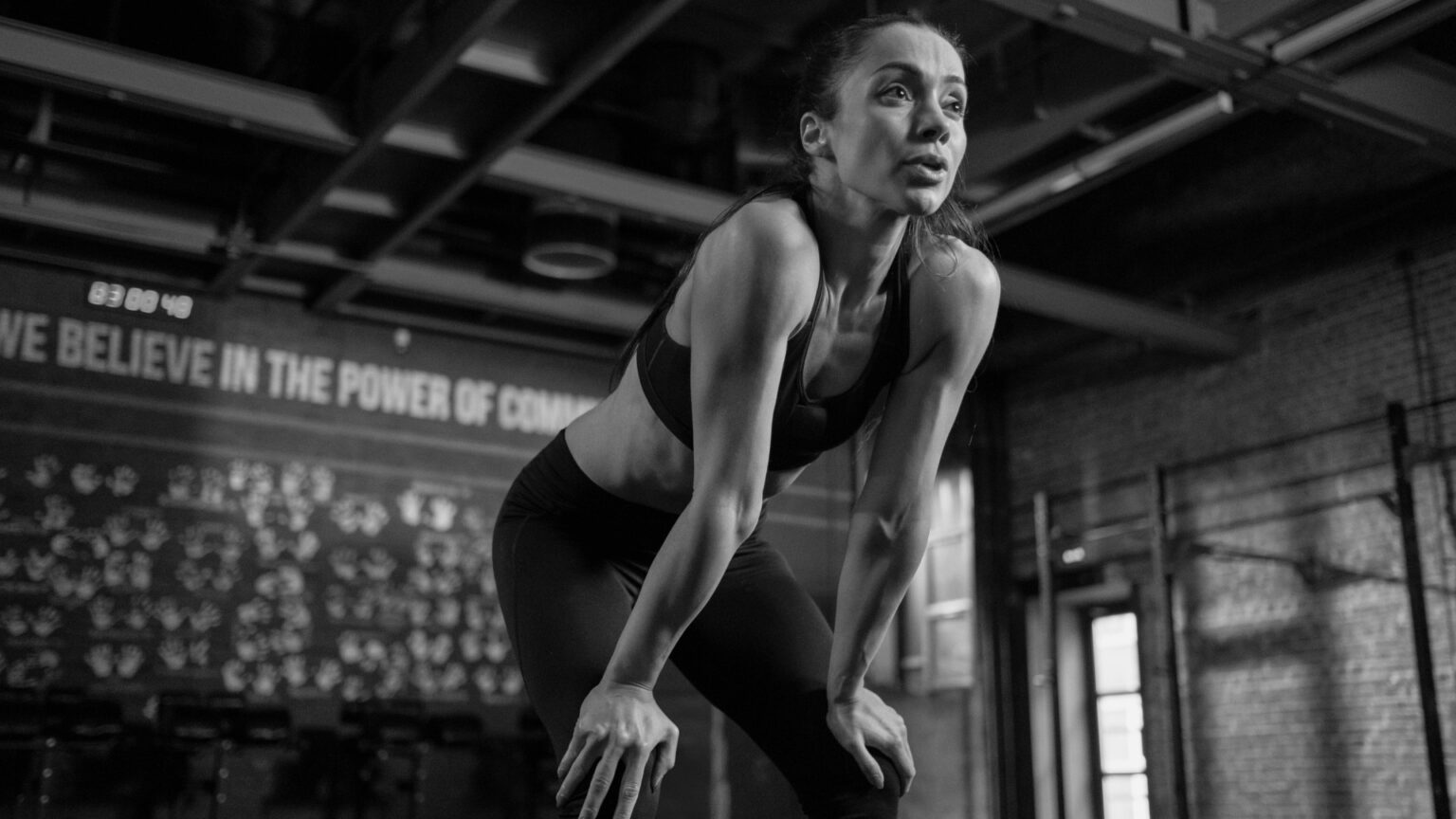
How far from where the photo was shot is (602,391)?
28.2 feet

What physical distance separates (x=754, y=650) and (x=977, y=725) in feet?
23.5

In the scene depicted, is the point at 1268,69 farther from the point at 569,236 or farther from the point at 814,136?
the point at 814,136

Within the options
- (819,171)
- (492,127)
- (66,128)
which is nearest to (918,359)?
(819,171)

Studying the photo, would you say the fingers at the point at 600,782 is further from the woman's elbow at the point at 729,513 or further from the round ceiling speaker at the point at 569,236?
the round ceiling speaker at the point at 569,236

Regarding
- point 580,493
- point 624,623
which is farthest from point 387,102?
point 624,623

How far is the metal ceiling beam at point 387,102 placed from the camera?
4.92 m

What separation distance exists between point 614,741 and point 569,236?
18.0 feet

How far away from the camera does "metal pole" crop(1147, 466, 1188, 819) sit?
619 cm

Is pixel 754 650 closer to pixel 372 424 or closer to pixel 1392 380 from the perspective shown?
pixel 1392 380

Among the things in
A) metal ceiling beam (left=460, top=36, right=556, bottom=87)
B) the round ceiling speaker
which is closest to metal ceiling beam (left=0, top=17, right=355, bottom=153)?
metal ceiling beam (left=460, top=36, right=556, bottom=87)

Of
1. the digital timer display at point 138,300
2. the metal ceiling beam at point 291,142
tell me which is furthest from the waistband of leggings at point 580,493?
the digital timer display at point 138,300

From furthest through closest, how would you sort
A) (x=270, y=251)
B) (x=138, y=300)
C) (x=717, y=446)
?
(x=138, y=300) < (x=270, y=251) < (x=717, y=446)

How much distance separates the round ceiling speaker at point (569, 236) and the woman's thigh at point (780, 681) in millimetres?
5063

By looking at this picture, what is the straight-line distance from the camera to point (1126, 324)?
283 inches
